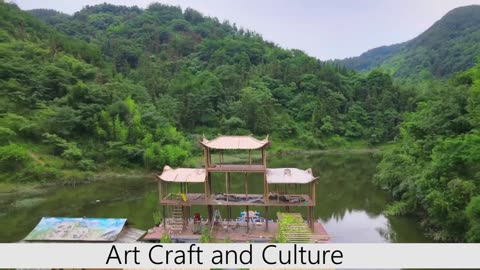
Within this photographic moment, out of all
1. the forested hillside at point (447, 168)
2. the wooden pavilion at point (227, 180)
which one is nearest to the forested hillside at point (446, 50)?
the forested hillside at point (447, 168)

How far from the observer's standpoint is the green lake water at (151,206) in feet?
57.2

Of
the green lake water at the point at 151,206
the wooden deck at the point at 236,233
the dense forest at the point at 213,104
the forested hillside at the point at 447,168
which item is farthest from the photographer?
the green lake water at the point at 151,206

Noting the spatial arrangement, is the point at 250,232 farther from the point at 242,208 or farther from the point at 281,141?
the point at 281,141

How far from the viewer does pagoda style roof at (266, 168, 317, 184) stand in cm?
1531

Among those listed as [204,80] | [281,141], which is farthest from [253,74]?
[281,141]

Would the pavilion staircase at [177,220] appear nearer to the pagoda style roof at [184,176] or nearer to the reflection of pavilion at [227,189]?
the reflection of pavilion at [227,189]

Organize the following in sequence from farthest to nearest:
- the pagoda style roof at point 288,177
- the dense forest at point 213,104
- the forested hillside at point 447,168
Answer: the dense forest at point 213,104, the pagoda style roof at point 288,177, the forested hillside at point 447,168

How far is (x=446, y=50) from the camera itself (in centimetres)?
8531

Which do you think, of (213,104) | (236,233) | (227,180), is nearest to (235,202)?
(227,180)

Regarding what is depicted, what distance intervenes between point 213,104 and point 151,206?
3430 cm

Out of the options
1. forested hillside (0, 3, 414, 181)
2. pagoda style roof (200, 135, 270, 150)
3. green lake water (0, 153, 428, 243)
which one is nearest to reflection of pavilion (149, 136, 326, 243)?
pagoda style roof (200, 135, 270, 150)

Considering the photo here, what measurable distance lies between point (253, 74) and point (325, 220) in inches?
1869

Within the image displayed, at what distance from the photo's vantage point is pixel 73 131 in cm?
3350

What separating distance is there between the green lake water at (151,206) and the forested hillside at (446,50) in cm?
5668
